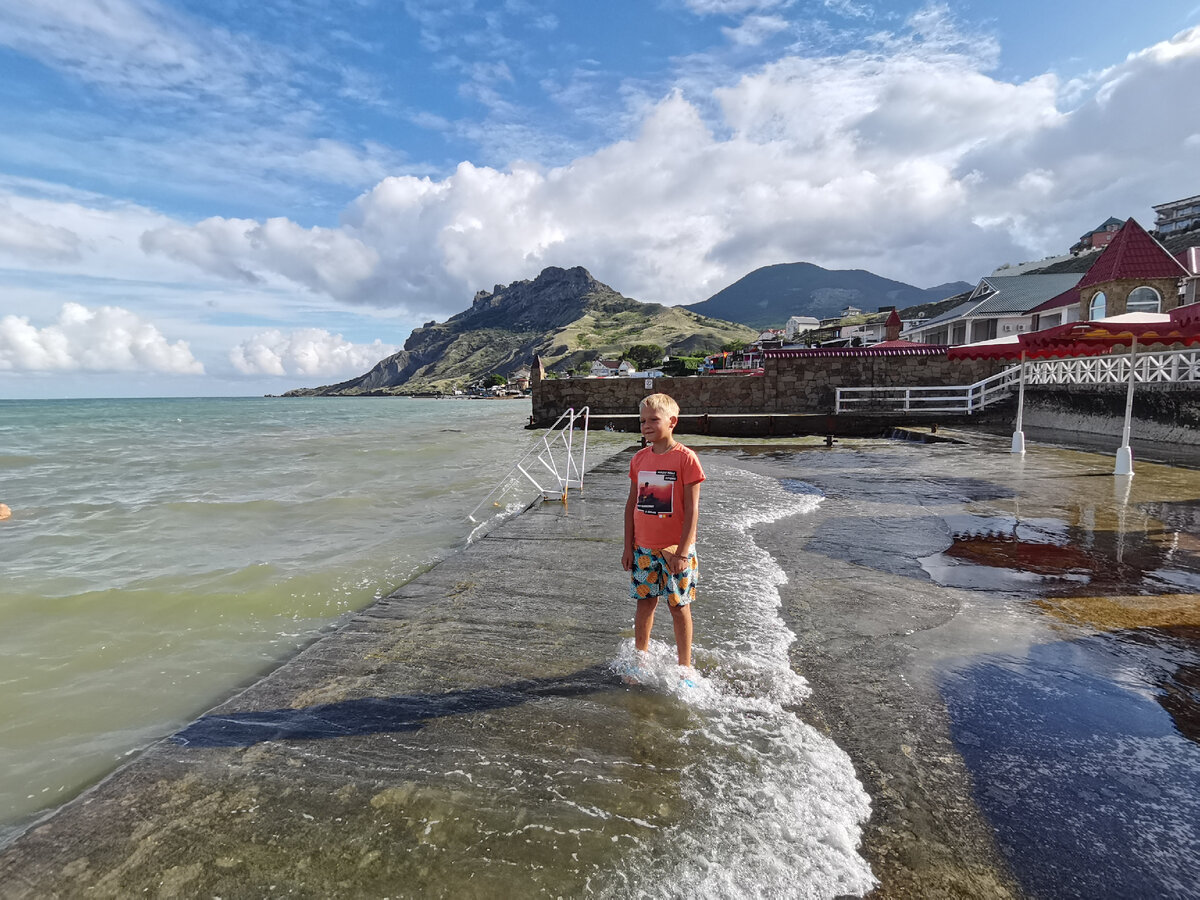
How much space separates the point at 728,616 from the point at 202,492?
11779mm

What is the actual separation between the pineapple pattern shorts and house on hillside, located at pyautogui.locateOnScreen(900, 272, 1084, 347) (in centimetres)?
3855

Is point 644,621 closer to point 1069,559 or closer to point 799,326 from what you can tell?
point 1069,559

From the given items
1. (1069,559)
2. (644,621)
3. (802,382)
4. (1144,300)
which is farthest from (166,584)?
(1144,300)

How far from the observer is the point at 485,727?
9.29 ft

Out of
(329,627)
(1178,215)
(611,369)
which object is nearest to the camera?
(329,627)

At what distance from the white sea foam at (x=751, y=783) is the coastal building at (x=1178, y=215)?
95.8 meters

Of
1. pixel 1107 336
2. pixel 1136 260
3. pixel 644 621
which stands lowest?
pixel 644 621

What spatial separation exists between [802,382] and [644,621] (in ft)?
74.5

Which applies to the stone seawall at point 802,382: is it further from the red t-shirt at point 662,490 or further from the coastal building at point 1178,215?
the coastal building at point 1178,215

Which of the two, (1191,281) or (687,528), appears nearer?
(687,528)

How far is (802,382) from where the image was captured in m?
24.3

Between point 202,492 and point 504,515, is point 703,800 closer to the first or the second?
point 504,515

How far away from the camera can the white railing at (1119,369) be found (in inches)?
563

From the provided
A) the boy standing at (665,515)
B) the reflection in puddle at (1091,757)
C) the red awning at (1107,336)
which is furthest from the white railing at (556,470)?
the red awning at (1107,336)
